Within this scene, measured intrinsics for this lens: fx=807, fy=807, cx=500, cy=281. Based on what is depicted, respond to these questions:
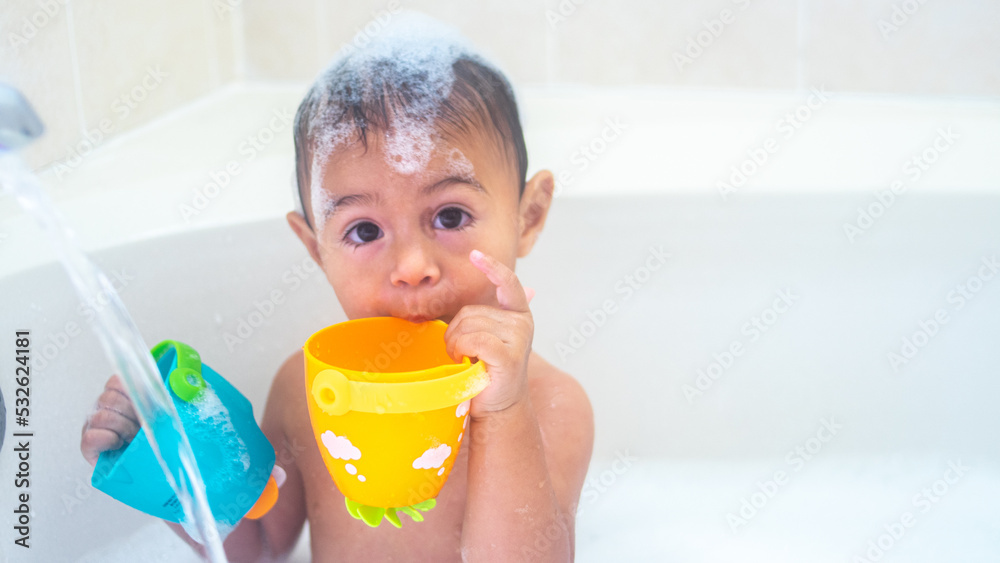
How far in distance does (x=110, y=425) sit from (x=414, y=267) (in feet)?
0.94

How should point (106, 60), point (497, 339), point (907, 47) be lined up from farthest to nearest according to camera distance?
point (907, 47), point (106, 60), point (497, 339)

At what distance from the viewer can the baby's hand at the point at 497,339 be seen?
0.59m

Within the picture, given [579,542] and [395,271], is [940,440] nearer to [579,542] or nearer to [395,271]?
[579,542]

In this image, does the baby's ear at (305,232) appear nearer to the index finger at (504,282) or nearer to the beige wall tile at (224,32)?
the index finger at (504,282)

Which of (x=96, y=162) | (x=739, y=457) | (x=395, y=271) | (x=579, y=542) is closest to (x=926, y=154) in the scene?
(x=739, y=457)

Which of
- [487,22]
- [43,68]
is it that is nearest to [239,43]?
[487,22]

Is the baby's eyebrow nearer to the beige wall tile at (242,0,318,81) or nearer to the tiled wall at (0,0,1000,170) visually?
the tiled wall at (0,0,1000,170)

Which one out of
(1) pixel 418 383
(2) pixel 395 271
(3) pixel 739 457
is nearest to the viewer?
(1) pixel 418 383

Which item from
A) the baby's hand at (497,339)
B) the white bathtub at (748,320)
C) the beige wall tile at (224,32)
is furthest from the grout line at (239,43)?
the baby's hand at (497,339)

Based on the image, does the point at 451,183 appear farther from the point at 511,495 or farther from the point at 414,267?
the point at 511,495

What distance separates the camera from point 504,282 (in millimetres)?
629

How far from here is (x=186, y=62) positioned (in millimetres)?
1388

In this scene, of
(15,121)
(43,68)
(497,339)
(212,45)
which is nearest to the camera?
(15,121)

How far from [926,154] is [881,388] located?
13.3 inches
